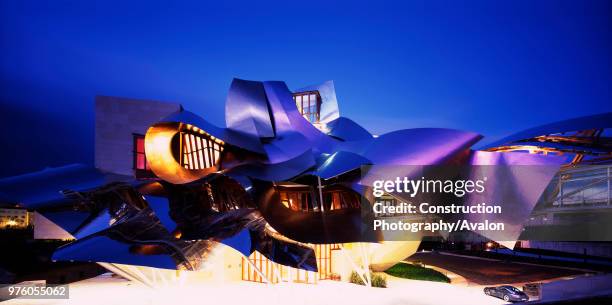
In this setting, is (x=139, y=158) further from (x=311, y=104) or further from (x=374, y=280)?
(x=374, y=280)

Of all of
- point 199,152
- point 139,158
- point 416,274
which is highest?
point 139,158

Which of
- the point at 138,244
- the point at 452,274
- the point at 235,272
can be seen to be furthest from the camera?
the point at 452,274

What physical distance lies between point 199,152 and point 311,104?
20882 mm

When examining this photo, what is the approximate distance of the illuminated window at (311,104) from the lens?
120 feet

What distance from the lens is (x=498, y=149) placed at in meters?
19.4

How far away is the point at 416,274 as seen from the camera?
25922mm

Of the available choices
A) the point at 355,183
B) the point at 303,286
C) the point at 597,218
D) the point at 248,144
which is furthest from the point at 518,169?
the point at 597,218

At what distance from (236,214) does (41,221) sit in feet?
85.8

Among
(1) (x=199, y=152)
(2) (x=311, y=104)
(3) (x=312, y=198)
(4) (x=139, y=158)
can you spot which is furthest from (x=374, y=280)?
(4) (x=139, y=158)

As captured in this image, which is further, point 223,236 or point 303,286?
point 303,286

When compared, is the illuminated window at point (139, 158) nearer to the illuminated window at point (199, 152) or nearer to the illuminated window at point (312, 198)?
the illuminated window at point (199, 152)

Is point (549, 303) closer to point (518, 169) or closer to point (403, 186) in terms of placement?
point (518, 169)

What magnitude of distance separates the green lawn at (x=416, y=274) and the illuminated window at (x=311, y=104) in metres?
15.4

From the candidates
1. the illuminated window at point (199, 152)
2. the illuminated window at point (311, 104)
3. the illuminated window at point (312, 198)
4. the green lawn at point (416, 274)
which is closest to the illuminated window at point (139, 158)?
the illuminated window at point (311, 104)
